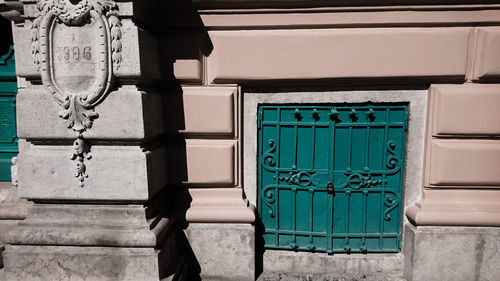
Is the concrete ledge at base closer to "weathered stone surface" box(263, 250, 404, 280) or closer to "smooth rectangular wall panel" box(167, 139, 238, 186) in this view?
"weathered stone surface" box(263, 250, 404, 280)

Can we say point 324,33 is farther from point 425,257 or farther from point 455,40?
point 425,257

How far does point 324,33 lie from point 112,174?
226 centimetres

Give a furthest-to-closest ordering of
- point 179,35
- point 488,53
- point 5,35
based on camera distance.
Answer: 1. point 5,35
2. point 179,35
3. point 488,53

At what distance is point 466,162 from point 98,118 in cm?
335

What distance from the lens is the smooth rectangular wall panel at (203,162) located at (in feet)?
9.85

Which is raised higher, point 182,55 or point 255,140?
point 182,55

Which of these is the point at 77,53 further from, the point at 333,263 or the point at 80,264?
the point at 333,263

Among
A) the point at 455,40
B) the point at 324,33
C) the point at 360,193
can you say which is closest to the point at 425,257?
the point at 360,193

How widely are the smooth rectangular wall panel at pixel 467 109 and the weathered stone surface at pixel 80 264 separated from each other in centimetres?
289

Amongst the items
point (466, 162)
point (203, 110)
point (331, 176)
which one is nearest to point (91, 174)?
point (203, 110)

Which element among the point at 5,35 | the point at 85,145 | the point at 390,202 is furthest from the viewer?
the point at 5,35

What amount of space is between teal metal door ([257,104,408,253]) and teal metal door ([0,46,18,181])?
291 cm

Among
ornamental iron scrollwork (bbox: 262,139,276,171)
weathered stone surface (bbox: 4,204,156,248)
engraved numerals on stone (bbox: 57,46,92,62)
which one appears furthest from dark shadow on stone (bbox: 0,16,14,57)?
ornamental iron scrollwork (bbox: 262,139,276,171)

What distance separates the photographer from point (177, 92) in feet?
9.69
